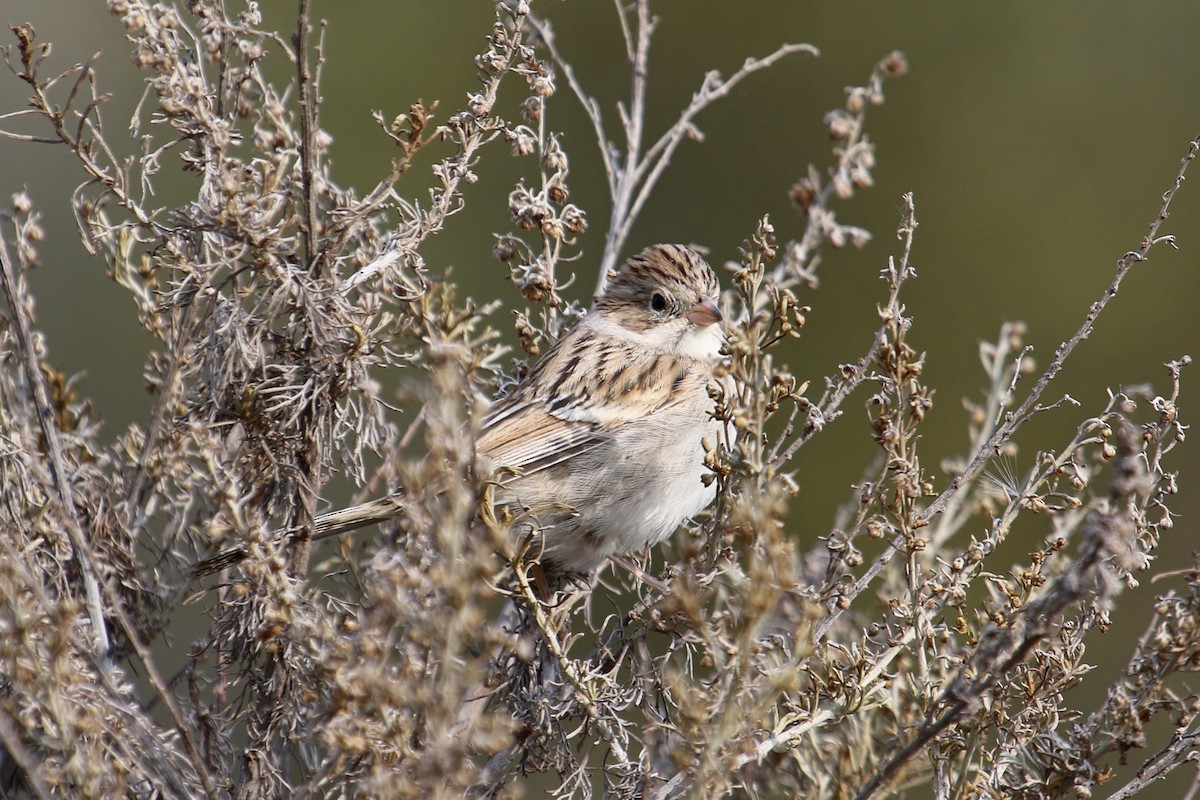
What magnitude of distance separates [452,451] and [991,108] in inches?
221

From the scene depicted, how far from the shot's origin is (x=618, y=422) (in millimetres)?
3438

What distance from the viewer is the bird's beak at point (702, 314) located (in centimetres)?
352

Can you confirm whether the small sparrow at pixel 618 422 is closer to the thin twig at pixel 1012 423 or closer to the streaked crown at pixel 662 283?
the streaked crown at pixel 662 283

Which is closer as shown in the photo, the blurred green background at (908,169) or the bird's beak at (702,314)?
the bird's beak at (702,314)

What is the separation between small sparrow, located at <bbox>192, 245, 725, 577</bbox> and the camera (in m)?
3.28

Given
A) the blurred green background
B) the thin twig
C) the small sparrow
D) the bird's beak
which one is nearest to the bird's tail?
the small sparrow

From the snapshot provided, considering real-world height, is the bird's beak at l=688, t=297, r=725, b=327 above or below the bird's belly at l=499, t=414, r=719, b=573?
above

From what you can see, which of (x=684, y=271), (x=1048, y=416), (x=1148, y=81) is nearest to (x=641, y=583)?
(x=684, y=271)

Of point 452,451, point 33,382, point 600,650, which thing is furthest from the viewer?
point 600,650

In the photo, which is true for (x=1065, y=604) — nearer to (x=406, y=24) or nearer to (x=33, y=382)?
(x=33, y=382)

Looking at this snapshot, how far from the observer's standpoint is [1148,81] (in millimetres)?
6184

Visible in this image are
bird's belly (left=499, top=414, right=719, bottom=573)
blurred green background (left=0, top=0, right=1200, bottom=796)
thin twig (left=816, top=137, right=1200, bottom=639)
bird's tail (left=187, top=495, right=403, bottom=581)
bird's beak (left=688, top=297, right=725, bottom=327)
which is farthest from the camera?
blurred green background (left=0, top=0, right=1200, bottom=796)

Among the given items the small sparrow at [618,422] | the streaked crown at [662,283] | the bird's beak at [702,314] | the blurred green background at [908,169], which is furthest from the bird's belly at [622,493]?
the blurred green background at [908,169]

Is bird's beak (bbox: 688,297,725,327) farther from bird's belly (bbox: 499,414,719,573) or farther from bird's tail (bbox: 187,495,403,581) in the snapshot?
bird's tail (bbox: 187,495,403,581)
